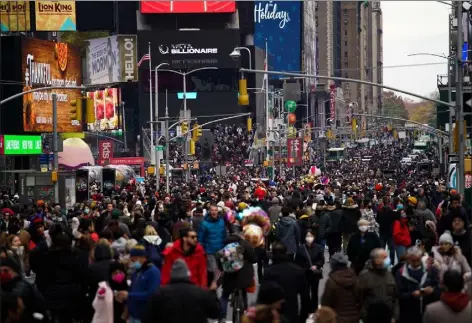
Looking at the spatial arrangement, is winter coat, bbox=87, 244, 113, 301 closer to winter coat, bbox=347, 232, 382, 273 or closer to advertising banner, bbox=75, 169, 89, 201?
winter coat, bbox=347, 232, 382, 273

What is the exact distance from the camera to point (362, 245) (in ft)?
59.6

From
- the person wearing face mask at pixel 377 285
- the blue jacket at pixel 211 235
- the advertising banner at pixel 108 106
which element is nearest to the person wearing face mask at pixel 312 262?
the blue jacket at pixel 211 235

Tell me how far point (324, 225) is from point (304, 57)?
150 m

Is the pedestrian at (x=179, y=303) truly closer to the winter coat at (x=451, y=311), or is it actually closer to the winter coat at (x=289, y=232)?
the winter coat at (x=451, y=311)

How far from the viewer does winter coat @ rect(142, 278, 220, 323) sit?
1124cm

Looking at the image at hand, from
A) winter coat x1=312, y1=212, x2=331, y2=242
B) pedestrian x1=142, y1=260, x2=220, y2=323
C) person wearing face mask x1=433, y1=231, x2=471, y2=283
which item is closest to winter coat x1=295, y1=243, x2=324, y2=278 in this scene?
person wearing face mask x1=433, y1=231, x2=471, y2=283

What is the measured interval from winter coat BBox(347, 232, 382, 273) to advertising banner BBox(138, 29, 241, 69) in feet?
350

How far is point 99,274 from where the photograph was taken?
15227mm

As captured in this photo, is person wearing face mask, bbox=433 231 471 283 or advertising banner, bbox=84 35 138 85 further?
advertising banner, bbox=84 35 138 85

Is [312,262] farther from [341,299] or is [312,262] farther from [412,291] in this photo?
[341,299]

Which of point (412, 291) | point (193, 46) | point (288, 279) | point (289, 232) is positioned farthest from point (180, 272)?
point (193, 46)

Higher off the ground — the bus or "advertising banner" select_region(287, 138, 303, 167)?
"advertising banner" select_region(287, 138, 303, 167)

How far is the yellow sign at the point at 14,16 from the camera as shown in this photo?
7319 centimetres

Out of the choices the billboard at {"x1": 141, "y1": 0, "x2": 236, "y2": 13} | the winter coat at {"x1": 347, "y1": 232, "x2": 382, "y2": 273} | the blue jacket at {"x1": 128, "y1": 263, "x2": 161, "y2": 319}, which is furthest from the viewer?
the billboard at {"x1": 141, "y1": 0, "x2": 236, "y2": 13}
